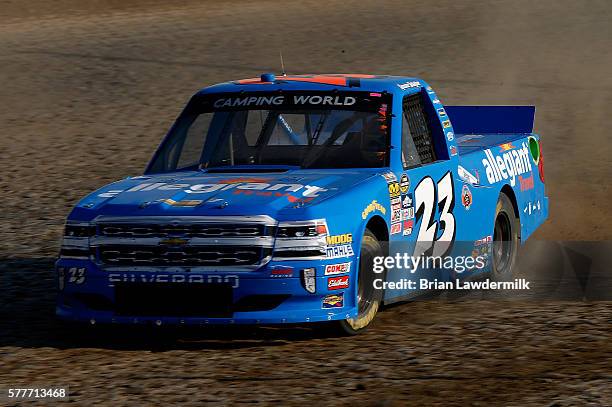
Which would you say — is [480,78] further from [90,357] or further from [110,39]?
[90,357]

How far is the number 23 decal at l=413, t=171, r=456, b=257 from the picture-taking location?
311 inches

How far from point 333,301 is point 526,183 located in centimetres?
352

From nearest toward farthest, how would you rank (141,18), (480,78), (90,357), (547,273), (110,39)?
(90,357) < (547,273) < (480,78) < (110,39) < (141,18)

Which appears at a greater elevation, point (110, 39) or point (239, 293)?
point (110, 39)

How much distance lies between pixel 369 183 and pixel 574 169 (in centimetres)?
732

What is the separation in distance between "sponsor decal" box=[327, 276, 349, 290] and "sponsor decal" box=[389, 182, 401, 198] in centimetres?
78

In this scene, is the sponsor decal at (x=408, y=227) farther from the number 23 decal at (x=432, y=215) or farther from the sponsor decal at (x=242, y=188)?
the sponsor decal at (x=242, y=188)

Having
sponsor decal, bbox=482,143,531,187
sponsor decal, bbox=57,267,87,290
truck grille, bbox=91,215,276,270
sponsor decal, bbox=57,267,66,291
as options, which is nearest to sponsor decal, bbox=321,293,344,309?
truck grille, bbox=91,215,276,270

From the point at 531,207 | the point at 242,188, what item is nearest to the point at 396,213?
the point at 242,188

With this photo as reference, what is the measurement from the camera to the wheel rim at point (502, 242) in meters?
9.45

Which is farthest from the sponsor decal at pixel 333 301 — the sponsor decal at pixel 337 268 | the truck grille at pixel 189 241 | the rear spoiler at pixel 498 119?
the rear spoiler at pixel 498 119

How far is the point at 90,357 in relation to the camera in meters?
6.97

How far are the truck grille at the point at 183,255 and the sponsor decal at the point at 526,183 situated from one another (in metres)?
3.61

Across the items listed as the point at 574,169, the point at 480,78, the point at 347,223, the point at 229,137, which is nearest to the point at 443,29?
the point at 480,78
